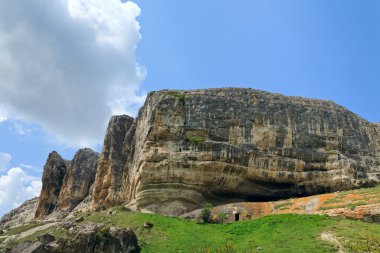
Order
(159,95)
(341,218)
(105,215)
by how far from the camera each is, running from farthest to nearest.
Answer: (159,95), (105,215), (341,218)

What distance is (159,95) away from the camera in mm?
60594

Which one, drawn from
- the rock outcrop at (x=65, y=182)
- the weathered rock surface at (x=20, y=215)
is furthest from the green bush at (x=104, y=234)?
the weathered rock surface at (x=20, y=215)

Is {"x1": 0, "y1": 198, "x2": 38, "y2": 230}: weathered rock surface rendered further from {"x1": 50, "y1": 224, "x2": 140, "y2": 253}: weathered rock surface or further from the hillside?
{"x1": 50, "y1": 224, "x2": 140, "y2": 253}: weathered rock surface

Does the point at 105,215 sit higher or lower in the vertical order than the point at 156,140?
lower

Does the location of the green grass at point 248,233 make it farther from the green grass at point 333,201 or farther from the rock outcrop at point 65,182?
the rock outcrop at point 65,182

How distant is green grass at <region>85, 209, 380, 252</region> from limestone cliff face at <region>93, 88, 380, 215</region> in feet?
23.8

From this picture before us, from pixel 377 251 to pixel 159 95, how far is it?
36.6 meters

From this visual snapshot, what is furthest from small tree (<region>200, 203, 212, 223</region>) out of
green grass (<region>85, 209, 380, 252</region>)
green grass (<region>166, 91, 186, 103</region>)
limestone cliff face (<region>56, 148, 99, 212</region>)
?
limestone cliff face (<region>56, 148, 99, 212</region>)

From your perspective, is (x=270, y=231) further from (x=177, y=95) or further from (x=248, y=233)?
(x=177, y=95)

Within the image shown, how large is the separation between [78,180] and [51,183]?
29.7 ft

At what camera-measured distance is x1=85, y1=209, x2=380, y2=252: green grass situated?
38.3 metres

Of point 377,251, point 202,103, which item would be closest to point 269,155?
point 202,103

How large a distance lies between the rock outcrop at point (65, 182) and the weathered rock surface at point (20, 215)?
635 centimetres

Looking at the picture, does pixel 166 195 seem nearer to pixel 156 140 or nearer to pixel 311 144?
pixel 156 140
